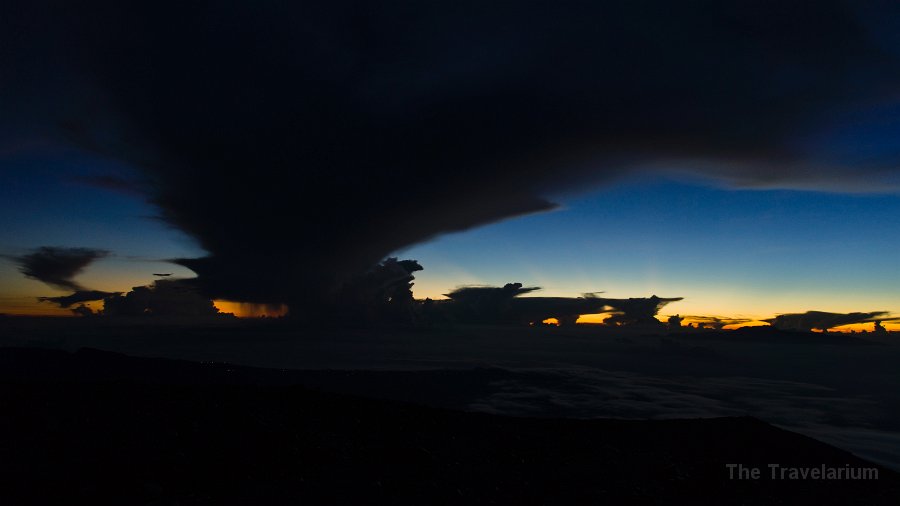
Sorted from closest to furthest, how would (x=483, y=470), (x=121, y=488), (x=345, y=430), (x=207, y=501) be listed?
(x=207, y=501) → (x=121, y=488) → (x=483, y=470) → (x=345, y=430)

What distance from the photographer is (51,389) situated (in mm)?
31266

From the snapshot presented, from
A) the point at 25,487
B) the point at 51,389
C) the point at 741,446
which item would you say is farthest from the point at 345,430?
the point at 741,446

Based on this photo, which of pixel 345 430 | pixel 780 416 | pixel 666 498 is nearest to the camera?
pixel 666 498

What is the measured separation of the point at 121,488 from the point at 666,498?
21.3 m

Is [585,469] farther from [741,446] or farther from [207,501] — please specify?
[207,501]

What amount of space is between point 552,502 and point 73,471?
18610 millimetres

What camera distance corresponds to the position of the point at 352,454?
80.5 ft

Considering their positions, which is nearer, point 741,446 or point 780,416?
point 741,446

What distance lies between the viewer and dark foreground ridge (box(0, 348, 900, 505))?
19.1m

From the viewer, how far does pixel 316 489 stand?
1909 centimetres

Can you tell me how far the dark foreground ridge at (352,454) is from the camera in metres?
19.1

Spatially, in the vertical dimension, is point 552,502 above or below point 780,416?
above

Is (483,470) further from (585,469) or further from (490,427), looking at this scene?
(490,427)

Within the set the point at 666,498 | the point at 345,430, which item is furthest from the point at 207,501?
the point at 666,498
